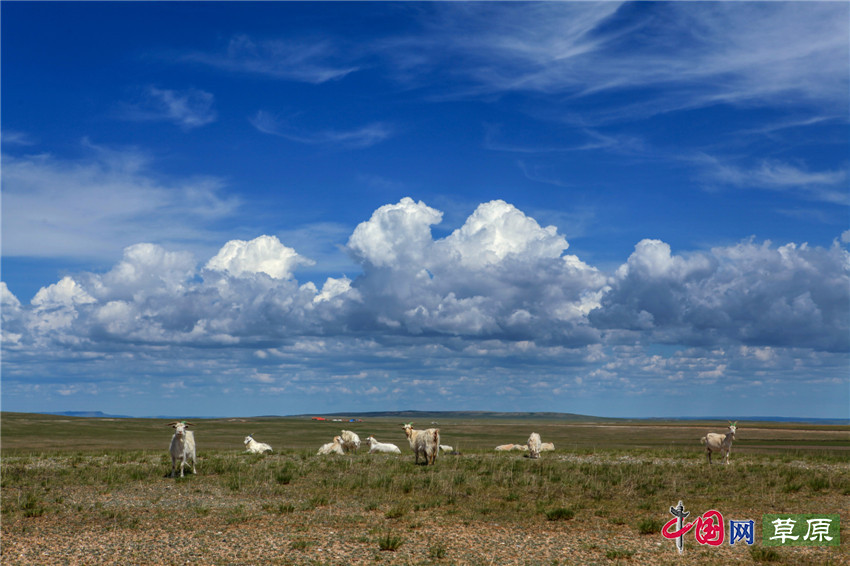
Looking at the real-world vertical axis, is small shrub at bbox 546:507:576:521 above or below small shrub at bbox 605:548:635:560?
below

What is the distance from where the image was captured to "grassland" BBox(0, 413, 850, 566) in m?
13.8

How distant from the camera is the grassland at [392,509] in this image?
1384 cm

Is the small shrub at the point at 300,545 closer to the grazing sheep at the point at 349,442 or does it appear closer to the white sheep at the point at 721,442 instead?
the white sheep at the point at 721,442

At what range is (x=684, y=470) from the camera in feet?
90.9

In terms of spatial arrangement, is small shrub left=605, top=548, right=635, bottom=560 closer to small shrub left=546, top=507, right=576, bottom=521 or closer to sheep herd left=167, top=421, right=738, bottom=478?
small shrub left=546, top=507, right=576, bottom=521

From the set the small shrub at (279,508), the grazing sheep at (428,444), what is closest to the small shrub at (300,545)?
the small shrub at (279,508)

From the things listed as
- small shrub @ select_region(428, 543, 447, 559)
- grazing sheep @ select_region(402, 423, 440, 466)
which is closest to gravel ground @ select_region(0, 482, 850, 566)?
small shrub @ select_region(428, 543, 447, 559)

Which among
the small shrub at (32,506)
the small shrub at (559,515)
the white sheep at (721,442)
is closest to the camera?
→ the small shrub at (559,515)

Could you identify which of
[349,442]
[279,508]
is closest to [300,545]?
[279,508]

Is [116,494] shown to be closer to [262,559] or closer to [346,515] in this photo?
[346,515]

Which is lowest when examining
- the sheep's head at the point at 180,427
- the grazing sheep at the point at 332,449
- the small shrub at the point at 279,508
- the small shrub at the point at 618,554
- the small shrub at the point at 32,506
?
the grazing sheep at the point at 332,449

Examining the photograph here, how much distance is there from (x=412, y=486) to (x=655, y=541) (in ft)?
31.2

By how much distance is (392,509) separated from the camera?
59.6 feet

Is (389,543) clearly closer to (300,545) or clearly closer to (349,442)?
(300,545)
